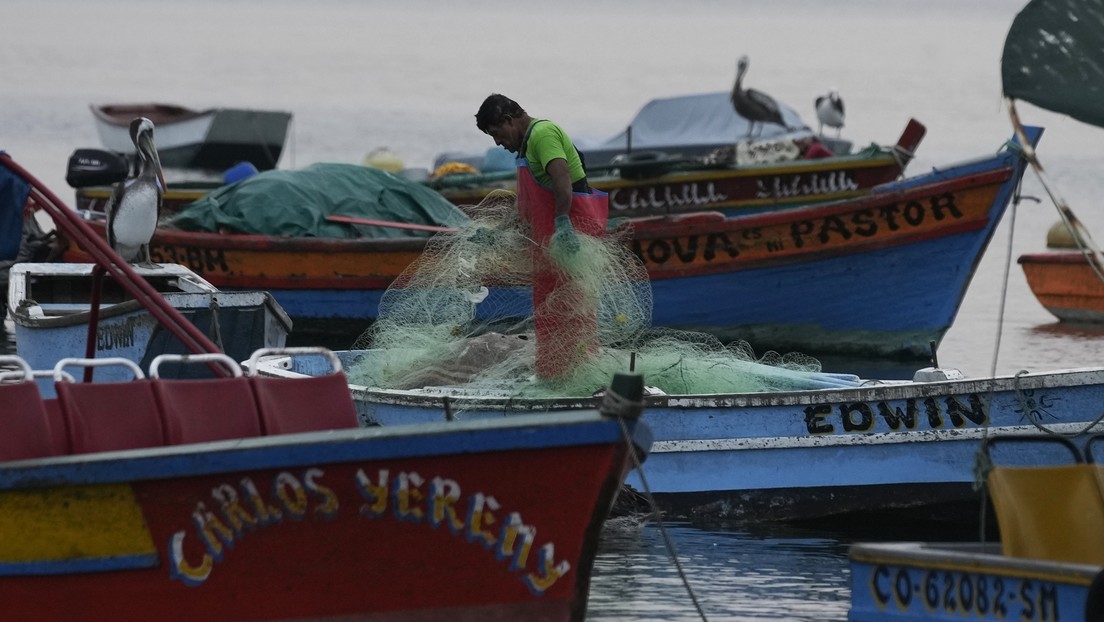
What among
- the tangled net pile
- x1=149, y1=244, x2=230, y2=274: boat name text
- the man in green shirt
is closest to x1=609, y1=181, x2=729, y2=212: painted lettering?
x1=149, y1=244, x2=230, y2=274: boat name text

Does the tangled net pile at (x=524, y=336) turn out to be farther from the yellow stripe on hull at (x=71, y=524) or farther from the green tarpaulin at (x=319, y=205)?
the green tarpaulin at (x=319, y=205)

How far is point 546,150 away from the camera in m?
9.23

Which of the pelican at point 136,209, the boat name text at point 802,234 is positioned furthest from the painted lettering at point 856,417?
the boat name text at point 802,234

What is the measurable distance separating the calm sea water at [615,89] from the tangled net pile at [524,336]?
2.94 feet

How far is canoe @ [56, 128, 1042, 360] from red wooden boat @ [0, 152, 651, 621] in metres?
9.57

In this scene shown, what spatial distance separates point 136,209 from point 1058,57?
755 cm

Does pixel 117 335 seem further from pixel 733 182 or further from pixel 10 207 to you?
pixel 733 182

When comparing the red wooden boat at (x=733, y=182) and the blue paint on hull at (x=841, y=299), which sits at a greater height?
the red wooden boat at (x=733, y=182)

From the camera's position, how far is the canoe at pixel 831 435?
9227mm

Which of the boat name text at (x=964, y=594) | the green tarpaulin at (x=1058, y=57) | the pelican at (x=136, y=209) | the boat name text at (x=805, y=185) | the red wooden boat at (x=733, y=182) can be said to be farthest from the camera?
the boat name text at (x=805, y=185)

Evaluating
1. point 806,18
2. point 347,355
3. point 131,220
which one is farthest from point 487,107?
point 806,18

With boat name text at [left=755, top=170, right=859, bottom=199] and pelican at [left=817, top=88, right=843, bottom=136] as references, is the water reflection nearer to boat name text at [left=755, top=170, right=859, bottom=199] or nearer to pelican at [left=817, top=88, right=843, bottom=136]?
boat name text at [left=755, top=170, right=859, bottom=199]

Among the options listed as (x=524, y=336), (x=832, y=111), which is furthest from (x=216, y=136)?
(x=524, y=336)

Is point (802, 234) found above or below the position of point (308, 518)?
above
